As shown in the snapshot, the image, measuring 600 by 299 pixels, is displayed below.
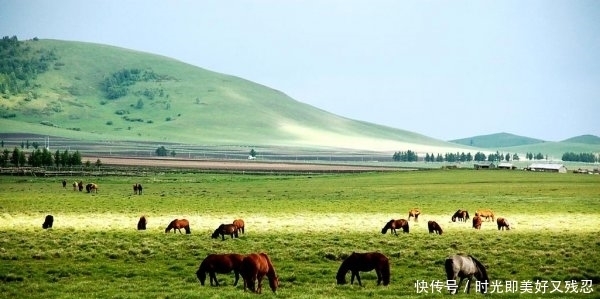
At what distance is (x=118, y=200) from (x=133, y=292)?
43.4 m

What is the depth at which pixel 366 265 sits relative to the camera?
20.2 meters

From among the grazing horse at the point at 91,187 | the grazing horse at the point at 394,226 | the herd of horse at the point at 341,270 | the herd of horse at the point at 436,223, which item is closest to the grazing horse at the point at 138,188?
the grazing horse at the point at 91,187

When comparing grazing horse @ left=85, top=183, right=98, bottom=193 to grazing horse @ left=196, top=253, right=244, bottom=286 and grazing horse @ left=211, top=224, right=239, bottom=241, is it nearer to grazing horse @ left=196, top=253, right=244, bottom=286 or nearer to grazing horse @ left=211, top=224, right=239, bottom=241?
grazing horse @ left=211, top=224, right=239, bottom=241

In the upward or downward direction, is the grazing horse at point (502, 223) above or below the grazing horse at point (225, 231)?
above

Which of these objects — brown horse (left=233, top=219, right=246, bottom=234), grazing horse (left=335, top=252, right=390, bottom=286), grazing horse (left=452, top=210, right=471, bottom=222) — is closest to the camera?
grazing horse (left=335, top=252, right=390, bottom=286)

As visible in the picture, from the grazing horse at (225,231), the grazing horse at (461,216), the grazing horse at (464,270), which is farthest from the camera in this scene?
the grazing horse at (461,216)

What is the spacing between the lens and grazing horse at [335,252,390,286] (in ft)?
66.4

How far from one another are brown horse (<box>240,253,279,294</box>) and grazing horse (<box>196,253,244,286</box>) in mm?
501

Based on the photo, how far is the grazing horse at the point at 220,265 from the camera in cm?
1997

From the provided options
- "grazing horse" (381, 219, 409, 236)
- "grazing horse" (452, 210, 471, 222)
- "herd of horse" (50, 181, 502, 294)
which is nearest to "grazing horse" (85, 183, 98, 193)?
"grazing horse" (452, 210, 471, 222)

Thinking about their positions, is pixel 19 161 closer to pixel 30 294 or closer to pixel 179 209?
pixel 179 209

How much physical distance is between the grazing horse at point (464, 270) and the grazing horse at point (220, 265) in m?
6.17

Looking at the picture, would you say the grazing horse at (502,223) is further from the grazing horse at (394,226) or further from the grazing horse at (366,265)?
the grazing horse at (366,265)

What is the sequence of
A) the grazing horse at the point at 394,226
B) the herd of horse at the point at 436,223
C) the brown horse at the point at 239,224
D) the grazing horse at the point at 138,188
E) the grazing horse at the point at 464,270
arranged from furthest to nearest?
the grazing horse at the point at 138,188 < the herd of horse at the point at 436,223 < the grazing horse at the point at 394,226 < the brown horse at the point at 239,224 < the grazing horse at the point at 464,270
